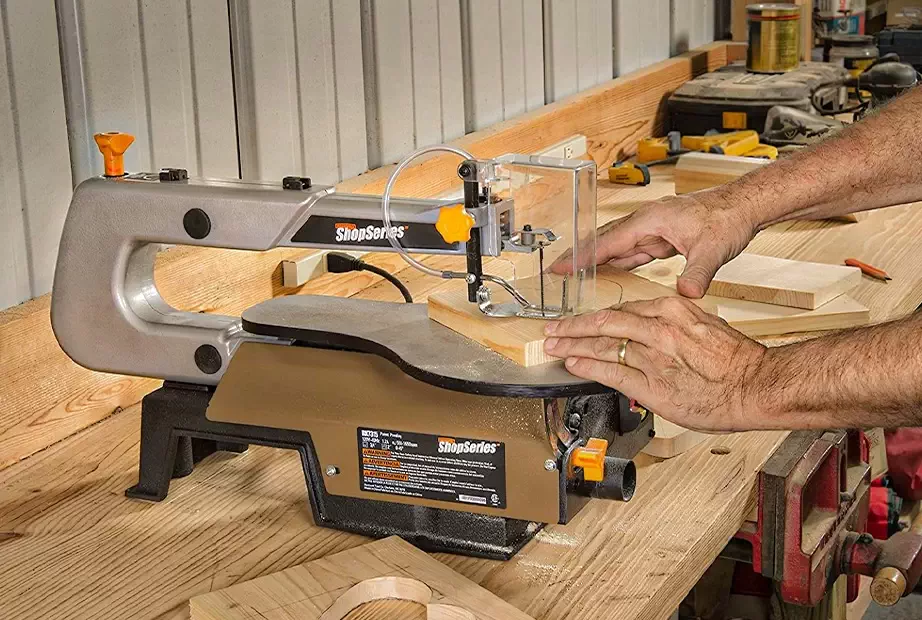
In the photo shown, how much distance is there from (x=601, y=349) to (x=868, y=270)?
45.3 inches

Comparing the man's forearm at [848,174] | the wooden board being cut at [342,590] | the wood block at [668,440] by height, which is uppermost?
the man's forearm at [848,174]

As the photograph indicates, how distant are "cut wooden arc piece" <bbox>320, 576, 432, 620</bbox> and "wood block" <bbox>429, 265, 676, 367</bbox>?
10.9 inches

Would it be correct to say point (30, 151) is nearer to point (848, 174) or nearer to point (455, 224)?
point (455, 224)

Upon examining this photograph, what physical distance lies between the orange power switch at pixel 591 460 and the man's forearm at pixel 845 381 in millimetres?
171

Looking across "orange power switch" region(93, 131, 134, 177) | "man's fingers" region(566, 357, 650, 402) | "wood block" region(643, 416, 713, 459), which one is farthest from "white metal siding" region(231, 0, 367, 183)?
"man's fingers" region(566, 357, 650, 402)

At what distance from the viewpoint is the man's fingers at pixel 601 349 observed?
1.42 m

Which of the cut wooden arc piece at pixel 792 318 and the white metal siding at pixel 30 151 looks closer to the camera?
the white metal siding at pixel 30 151

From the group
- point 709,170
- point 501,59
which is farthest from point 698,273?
point 501,59

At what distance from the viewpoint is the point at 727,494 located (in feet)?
5.31

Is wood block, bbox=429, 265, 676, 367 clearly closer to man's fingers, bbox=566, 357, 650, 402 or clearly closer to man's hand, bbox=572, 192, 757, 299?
man's fingers, bbox=566, 357, 650, 402

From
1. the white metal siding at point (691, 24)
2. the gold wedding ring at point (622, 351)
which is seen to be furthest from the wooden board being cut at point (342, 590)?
the white metal siding at point (691, 24)

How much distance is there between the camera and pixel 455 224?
1424mm

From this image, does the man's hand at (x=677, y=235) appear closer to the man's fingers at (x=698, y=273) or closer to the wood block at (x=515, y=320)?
the man's fingers at (x=698, y=273)

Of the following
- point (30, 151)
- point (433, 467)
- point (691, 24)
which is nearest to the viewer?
point (433, 467)
